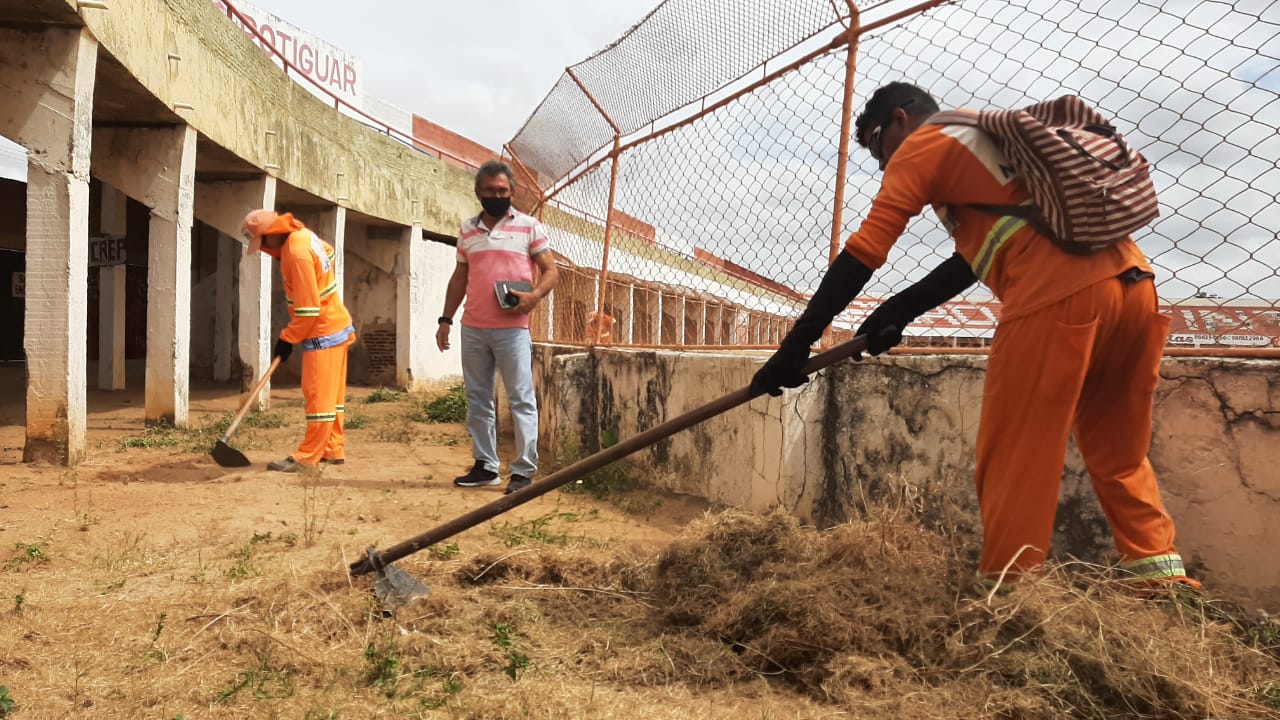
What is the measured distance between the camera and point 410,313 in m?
12.8

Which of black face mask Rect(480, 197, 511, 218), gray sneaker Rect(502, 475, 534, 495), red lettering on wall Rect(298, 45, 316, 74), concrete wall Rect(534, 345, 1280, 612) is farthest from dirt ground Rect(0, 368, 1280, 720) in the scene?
red lettering on wall Rect(298, 45, 316, 74)

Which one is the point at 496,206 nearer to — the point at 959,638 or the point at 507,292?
the point at 507,292

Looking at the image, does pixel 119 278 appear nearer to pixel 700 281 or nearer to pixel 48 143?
pixel 48 143

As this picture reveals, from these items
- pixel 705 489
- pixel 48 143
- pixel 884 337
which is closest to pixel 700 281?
pixel 705 489

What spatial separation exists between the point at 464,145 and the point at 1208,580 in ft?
77.6

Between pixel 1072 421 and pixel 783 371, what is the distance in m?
0.74

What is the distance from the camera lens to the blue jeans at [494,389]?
478cm

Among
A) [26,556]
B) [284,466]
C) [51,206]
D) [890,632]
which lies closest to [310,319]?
[284,466]

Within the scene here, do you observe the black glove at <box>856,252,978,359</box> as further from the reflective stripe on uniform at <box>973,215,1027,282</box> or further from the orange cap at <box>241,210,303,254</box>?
the orange cap at <box>241,210,303,254</box>

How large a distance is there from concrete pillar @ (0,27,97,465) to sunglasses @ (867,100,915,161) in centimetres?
456

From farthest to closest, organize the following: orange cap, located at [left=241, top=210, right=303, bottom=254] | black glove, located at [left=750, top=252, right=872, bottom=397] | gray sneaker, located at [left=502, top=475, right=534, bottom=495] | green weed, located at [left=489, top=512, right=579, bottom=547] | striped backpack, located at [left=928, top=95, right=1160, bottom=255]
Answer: orange cap, located at [left=241, top=210, right=303, bottom=254]
gray sneaker, located at [left=502, top=475, right=534, bottom=495]
green weed, located at [left=489, top=512, right=579, bottom=547]
black glove, located at [left=750, top=252, right=872, bottom=397]
striped backpack, located at [left=928, top=95, right=1160, bottom=255]

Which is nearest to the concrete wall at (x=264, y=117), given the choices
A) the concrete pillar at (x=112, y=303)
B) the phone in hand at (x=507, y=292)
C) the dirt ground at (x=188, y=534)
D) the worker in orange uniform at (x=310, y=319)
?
the worker in orange uniform at (x=310, y=319)

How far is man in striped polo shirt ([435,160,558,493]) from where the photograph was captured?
4.77m

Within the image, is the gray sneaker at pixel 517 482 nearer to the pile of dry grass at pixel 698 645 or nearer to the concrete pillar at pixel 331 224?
the pile of dry grass at pixel 698 645
